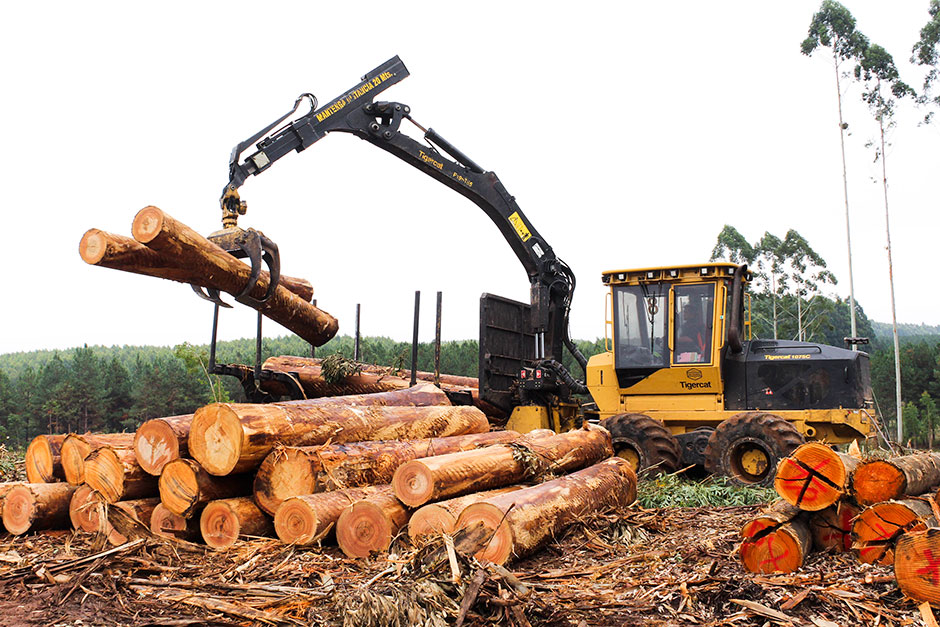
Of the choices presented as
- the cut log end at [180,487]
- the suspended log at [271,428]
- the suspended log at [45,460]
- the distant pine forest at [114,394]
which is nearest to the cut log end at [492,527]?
the suspended log at [271,428]

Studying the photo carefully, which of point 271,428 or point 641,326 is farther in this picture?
point 641,326

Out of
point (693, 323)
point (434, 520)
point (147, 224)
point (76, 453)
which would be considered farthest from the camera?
point (693, 323)

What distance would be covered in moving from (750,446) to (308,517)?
6.16 metres

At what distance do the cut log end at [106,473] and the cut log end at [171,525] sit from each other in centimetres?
42

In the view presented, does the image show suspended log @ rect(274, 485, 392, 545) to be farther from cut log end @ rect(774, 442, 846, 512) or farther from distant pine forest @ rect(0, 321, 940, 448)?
distant pine forest @ rect(0, 321, 940, 448)

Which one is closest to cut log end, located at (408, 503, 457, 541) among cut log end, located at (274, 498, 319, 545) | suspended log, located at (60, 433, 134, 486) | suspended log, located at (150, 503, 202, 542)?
cut log end, located at (274, 498, 319, 545)

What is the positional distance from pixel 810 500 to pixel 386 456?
3.68 meters

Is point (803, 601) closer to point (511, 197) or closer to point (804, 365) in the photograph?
point (804, 365)

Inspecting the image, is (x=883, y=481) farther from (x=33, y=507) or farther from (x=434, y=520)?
(x=33, y=507)

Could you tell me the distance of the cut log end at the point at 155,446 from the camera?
6708mm

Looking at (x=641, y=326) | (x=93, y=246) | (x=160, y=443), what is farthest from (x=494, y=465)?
(x=641, y=326)

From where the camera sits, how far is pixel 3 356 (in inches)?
2094

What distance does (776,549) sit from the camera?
212 inches

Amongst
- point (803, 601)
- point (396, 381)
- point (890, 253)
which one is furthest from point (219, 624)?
point (890, 253)
